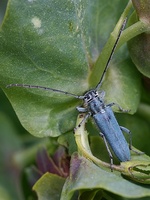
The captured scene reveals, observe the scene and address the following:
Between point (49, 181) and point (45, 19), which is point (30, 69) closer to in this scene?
point (45, 19)

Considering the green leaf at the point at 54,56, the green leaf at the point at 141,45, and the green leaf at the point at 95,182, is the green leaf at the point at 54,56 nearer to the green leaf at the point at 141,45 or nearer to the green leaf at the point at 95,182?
the green leaf at the point at 141,45

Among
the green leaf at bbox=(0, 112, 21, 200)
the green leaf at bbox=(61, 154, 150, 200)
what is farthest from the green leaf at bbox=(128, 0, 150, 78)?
the green leaf at bbox=(0, 112, 21, 200)

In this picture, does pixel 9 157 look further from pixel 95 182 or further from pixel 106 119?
pixel 95 182

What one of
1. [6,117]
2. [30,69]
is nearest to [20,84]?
[30,69]

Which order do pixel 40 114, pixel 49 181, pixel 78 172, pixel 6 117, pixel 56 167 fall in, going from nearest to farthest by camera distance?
pixel 78 172 < pixel 49 181 < pixel 40 114 < pixel 56 167 < pixel 6 117

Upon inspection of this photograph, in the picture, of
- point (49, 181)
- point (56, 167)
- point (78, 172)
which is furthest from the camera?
point (56, 167)

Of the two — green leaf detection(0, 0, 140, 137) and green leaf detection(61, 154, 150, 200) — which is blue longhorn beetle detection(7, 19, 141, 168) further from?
green leaf detection(61, 154, 150, 200)

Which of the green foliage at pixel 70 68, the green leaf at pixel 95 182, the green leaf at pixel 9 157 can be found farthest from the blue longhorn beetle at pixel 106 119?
the green leaf at pixel 9 157
